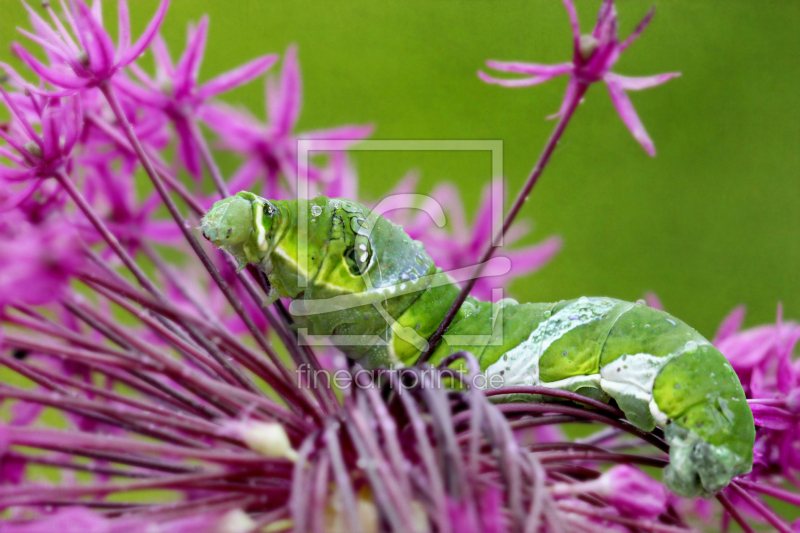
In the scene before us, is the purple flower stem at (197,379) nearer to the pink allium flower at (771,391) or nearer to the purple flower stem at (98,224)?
the purple flower stem at (98,224)

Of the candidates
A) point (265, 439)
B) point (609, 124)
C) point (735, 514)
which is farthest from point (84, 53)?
point (609, 124)

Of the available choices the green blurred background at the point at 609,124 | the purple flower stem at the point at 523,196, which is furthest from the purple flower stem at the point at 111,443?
the green blurred background at the point at 609,124

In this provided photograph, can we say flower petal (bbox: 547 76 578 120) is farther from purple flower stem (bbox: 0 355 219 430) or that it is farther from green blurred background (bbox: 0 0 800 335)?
green blurred background (bbox: 0 0 800 335)

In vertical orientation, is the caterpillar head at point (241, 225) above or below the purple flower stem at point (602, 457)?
above

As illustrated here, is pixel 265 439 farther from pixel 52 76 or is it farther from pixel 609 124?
pixel 609 124

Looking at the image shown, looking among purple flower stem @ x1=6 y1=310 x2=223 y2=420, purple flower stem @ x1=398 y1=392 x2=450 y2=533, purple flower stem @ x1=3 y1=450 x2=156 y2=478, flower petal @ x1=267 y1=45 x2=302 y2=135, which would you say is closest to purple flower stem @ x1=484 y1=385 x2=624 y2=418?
purple flower stem @ x1=398 y1=392 x2=450 y2=533

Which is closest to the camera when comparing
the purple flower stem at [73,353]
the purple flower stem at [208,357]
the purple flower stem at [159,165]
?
the purple flower stem at [73,353]

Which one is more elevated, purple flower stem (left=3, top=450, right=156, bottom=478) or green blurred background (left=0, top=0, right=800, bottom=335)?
green blurred background (left=0, top=0, right=800, bottom=335)
